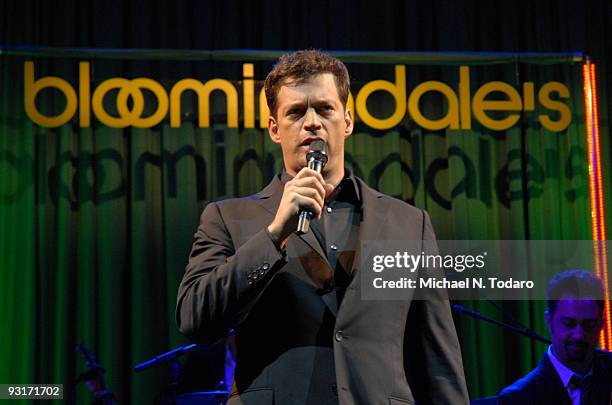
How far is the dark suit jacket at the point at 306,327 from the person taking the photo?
1666mm

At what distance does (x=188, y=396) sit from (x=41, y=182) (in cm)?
147

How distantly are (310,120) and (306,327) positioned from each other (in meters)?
0.45

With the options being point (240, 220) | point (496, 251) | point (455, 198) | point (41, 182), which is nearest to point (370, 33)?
point (455, 198)

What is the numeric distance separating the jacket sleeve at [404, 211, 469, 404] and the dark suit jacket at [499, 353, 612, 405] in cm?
196

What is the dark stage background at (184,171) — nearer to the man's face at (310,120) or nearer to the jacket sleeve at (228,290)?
the man's face at (310,120)

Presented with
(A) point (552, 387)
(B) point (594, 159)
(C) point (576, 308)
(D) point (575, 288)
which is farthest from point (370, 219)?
(B) point (594, 159)

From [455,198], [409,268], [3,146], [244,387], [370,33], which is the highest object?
[370,33]

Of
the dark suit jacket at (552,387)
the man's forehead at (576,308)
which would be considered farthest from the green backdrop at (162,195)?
the dark suit jacket at (552,387)

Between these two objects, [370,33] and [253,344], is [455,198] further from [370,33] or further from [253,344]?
[253,344]

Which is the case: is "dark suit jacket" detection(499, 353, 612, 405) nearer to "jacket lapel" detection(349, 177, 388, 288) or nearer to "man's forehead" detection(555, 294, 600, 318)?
"man's forehead" detection(555, 294, 600, 318)

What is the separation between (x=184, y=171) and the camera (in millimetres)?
4645

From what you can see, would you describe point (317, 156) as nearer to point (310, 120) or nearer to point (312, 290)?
point (310, 120)

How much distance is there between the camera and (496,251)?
4777 millimetres

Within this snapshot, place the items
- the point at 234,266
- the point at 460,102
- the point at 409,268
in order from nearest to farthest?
the point at 234,266 → the point at 409,268 → the point at 460,102
